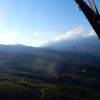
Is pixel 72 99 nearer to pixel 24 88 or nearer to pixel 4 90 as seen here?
pixel 24 88

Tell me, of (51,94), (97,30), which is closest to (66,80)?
(51,94)

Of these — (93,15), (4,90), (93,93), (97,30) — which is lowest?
(93,93)

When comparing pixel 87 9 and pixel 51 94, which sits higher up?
pixel 87 9

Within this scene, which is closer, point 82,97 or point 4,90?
point 4,90

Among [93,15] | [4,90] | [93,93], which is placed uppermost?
[93,15]

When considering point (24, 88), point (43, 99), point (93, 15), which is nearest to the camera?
point (93, 15)

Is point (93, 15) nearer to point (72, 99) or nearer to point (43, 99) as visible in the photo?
point (43, 99)

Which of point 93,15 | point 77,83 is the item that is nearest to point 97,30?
point 93,15

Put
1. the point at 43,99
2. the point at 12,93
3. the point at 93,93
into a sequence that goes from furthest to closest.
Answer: the point at 93,93
the point at 12,93
the point at 43,99

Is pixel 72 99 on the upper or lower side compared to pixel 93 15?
lower
